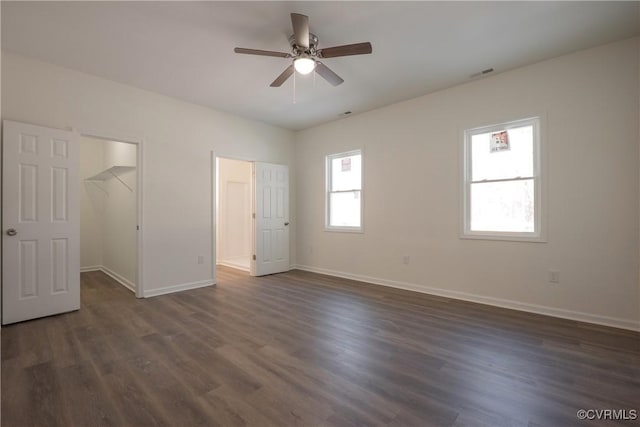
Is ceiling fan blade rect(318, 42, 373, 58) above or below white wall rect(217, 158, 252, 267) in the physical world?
above

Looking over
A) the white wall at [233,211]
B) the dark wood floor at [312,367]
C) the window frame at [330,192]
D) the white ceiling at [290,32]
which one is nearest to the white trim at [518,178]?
the white ceiling at [290,32]

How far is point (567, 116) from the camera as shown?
3.11 meters

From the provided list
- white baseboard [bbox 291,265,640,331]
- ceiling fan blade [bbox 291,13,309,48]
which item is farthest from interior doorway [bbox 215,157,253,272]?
ceiling fan blade [bbox 291,13,309,48]

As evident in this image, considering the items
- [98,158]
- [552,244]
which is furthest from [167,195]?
[552,244]

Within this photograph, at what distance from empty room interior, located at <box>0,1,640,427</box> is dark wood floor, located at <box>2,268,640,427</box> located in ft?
0.06

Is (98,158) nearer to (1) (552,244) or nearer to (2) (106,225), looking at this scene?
(2) (106,225)

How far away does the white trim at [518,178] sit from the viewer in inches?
128

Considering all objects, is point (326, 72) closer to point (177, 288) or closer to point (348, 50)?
point (348, 50)

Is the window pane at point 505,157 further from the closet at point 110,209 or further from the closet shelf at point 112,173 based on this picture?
the closet shelf at point 112,173

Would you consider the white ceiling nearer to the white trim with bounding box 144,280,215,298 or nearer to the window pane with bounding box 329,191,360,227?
the window pane with bounding box 329,191,360,227

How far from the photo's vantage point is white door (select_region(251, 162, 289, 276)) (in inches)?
208

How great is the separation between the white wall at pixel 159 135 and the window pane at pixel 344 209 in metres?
1.78

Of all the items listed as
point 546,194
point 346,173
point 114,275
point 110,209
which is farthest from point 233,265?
point 546,194

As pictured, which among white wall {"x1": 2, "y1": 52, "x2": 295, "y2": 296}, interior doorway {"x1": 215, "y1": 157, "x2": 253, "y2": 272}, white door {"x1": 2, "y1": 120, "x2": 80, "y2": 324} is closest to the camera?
white door {"x1": 2, "y1": 120, "x2": 80, "y2": 324}
